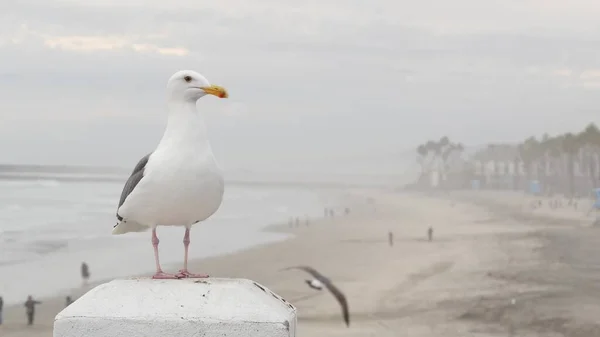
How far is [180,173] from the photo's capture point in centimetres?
351

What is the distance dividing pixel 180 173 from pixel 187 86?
Result: 1.52ft

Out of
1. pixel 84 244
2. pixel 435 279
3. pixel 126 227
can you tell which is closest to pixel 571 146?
pixel 84 244

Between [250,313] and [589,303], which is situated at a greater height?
[250,313]

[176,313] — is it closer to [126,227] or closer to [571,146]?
[126,227]

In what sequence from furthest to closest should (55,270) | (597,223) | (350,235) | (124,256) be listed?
(597,223)
(350,235)
(124,256)
(55,270)

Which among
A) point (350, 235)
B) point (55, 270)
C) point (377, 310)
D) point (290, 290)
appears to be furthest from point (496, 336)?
point (350, 235)

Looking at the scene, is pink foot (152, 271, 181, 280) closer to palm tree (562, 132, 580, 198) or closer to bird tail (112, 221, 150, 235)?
bird tail (112, 221, 150, 235)

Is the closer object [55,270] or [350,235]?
[55,270]

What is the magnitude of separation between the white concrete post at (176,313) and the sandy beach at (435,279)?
16.5 m

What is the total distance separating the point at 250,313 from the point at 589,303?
68.1 ft

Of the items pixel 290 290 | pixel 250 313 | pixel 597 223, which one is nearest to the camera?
pixel 250 313

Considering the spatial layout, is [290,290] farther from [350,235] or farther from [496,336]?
[350,235]

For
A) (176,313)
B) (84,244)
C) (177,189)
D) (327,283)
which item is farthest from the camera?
(84,244)

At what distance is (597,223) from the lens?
47.3m
